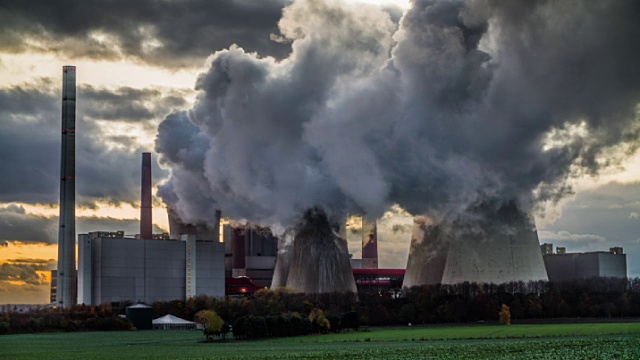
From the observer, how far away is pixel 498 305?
260ft

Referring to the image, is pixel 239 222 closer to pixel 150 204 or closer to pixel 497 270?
pixel 150 204

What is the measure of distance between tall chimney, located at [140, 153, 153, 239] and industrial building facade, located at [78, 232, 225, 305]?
2.65 metres

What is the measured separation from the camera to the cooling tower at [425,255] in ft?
289

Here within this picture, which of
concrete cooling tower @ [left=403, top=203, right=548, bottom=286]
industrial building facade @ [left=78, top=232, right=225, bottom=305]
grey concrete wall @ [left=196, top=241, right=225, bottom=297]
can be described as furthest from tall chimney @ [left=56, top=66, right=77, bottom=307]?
concrete cooling tower @ [left=403, top=203, right=548, bottom=286]

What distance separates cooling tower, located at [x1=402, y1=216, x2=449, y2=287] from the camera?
8812cm

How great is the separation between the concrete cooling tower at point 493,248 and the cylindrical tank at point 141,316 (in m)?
23.8

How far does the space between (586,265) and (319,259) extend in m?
32.7

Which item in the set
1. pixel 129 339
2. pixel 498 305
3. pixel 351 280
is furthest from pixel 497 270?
pixel 129 339

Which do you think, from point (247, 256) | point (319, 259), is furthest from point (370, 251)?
point (319, 259)

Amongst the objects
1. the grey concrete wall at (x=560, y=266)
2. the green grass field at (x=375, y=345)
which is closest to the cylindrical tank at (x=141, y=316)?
the green grass field at (x=375, y=345)

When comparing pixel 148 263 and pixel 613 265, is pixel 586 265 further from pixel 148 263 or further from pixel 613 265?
pixel 148 263

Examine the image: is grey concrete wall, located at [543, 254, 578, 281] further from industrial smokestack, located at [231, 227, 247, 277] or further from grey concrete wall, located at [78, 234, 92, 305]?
grey concrete wall, located at [78, 234, 92, 305]

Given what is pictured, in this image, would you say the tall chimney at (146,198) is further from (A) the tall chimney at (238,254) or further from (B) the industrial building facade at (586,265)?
(B) the industrial building facade at (586,265)

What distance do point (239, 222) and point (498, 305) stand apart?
26.9 metres
